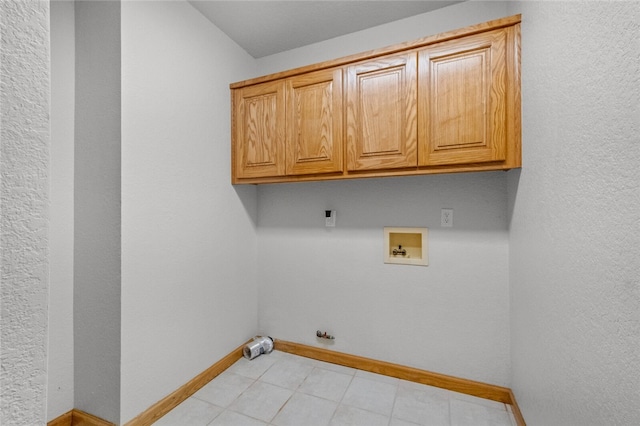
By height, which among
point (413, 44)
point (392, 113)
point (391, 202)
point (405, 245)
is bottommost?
point (405, 245)

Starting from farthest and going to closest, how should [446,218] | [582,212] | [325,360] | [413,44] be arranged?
[325,360] → [446,218] → [413,44] → [582,212]

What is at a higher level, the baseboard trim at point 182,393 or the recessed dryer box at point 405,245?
the recessed dryer box at point 405,245

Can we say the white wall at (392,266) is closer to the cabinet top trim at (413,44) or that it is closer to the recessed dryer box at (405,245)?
the recessed dryer box at (405,245)

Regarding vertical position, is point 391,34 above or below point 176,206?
above

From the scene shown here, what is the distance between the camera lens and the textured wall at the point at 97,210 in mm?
1386

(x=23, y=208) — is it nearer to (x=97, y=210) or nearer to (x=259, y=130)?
(x=97, y=210)

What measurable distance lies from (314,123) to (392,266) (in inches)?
43.5

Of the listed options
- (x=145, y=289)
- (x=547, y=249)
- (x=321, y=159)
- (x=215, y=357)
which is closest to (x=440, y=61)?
(x=321, y=159)

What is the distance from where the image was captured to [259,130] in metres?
2.01

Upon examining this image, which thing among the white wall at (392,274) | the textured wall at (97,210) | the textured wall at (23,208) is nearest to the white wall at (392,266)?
the white wall at (392,274)

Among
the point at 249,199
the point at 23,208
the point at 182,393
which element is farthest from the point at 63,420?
the point at 23,208

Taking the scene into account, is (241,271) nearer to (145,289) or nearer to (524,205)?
(145,289)

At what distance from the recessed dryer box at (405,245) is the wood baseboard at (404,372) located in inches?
27.9

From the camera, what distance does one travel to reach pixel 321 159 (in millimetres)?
1818
